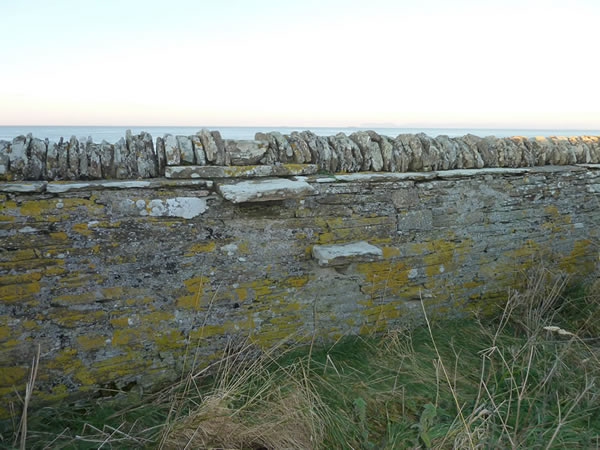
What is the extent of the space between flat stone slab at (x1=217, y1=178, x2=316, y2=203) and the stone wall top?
0.41 ft

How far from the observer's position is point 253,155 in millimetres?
3562

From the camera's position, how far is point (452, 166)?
4324 mm

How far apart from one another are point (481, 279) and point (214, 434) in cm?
→ 317

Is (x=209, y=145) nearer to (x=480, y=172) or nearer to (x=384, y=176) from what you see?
(x=384, y=176)

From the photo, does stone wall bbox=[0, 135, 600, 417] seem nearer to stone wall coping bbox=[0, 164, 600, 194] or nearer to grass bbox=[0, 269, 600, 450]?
stone wall coping bbox=[0, 164, 600, 194]

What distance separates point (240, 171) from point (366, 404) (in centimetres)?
200

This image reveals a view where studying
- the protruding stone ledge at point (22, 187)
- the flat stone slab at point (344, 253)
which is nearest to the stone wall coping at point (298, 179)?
the protruding stone ledge at point (22, 187)

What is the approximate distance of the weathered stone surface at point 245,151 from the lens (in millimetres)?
3510

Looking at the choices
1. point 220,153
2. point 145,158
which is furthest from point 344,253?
point 145,158

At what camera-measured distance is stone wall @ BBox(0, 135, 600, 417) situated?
3.02 m

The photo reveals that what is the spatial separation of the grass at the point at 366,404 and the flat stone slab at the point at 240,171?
1399mm

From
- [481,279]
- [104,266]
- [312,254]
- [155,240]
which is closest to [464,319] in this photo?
[481,279]

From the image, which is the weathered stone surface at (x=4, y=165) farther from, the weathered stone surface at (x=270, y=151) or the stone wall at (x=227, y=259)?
the weathered stone surface at (x=270, y=151)

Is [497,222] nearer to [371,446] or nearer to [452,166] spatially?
[452,166]
